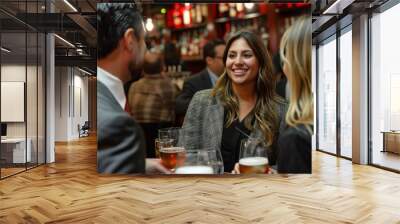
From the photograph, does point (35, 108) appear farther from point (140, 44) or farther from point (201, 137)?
point (201, 137)

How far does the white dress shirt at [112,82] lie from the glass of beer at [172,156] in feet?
2.79

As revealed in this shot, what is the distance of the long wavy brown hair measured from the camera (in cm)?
538

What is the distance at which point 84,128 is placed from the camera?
56.9 feet

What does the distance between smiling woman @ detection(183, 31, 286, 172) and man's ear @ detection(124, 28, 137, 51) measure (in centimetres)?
113

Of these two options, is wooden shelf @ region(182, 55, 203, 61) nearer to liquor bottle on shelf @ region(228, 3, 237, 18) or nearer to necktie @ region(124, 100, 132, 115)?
liquor bottle on shelf @ region(228, 3, 237, 18)

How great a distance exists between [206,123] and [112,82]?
1408mm

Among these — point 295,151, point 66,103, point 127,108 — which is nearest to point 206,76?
point 127,108

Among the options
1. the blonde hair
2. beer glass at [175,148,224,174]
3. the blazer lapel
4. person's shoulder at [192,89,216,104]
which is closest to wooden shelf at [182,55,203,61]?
person's shoulder at [192,89,216,104]

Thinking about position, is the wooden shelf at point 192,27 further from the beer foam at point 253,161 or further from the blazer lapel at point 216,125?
the beer foam at point 253,161

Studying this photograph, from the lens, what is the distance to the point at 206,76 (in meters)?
5.47

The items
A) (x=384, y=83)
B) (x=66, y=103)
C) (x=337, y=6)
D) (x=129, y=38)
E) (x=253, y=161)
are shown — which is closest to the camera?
(x=253, y=161)

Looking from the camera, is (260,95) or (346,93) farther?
(346,93)

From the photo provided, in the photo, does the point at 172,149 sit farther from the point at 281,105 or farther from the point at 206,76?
the point at 281,105

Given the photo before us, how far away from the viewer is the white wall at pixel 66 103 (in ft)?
49.9
